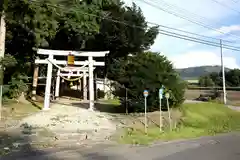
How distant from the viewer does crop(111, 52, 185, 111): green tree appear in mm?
19406

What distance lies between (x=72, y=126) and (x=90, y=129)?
1.05 meters

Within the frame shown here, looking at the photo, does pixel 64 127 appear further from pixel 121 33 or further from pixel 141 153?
pixel 121 33

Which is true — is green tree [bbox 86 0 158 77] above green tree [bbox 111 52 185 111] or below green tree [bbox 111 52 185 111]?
above

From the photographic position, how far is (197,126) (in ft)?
63.1

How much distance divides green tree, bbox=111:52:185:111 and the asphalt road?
24.4ft

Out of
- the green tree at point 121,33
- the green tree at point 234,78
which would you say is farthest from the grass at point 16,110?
the green tree at point 234,78

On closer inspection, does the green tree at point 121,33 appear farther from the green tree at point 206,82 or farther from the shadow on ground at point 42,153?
the green tree at point 206,82

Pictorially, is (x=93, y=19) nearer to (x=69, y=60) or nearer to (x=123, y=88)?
(x=69, y=60)

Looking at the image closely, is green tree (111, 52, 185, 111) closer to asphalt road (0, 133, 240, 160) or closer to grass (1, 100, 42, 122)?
grass (1, 100, 42, 122)

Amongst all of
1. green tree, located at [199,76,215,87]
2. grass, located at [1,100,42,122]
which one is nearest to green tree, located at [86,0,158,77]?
grass, located at [1,100,42,122]

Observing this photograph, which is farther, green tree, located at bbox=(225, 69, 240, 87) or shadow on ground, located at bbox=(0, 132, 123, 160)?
green tree, located at bbox=(225, 69, 240, 87)

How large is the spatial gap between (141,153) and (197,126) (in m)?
9.85

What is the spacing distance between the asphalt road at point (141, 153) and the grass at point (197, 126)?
64.7 inches

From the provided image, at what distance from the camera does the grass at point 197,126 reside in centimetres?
1428
